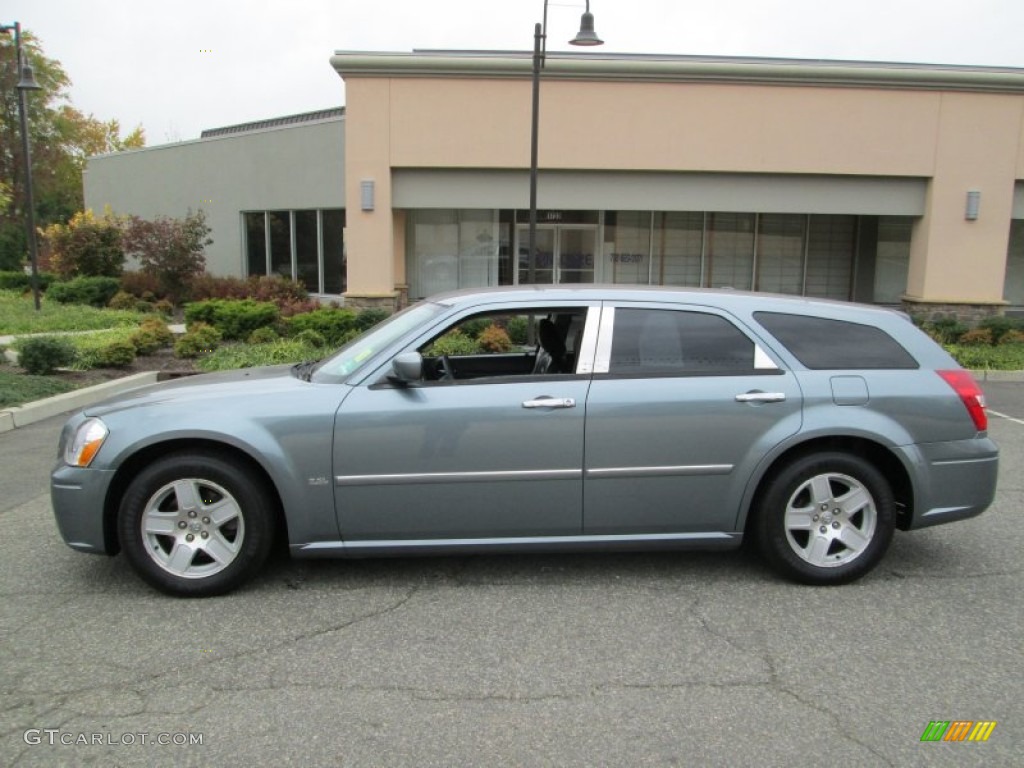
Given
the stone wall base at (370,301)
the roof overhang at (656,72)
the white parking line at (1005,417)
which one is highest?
the roof overhang at (656,72)

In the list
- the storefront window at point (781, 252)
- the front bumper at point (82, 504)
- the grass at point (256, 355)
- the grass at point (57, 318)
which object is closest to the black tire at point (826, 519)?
the front bumper at point (82, 504)

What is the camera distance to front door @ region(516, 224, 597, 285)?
65.3 feet

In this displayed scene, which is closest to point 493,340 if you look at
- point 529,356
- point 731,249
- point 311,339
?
point 311,339

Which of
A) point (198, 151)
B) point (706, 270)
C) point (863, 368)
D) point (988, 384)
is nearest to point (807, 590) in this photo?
point (863, 368)

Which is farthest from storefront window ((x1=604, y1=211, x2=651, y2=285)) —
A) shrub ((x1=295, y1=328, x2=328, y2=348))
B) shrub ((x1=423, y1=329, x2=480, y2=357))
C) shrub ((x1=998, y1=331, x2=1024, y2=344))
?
shrub ((x1=295, y1=328, x2=328, y2=348))

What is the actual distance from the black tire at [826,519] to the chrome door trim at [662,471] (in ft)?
1.11

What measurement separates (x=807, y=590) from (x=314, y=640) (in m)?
2.59

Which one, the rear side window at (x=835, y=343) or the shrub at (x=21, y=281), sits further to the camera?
the shrub at (x=21, y=281)

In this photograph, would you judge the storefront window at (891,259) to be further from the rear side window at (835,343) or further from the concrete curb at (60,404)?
the rear side window at (835,343)

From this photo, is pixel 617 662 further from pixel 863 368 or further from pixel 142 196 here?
pixel 142 196

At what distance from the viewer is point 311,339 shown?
1344 cm

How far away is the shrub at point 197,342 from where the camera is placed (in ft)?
42.6

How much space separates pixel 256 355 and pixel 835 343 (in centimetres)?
949

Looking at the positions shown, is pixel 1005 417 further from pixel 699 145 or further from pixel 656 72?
pixel 656 72
